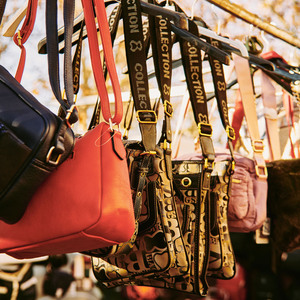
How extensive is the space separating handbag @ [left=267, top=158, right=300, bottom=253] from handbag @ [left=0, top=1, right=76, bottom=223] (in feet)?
1.87

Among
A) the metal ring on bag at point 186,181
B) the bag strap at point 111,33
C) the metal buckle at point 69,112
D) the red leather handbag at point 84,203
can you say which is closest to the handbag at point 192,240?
the metal ring on bag at point 186,181

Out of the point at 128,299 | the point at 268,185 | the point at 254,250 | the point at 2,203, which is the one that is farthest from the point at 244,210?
the point at 2,203

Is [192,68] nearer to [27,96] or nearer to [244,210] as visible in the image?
[244,210]

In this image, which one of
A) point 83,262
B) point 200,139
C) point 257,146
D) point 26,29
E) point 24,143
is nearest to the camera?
point 24,143

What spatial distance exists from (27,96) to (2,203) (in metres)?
0.13

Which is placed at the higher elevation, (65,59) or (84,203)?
(65,59)

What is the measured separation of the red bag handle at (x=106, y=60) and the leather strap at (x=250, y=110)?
1.39 ft

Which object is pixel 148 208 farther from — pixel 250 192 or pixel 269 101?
pixel 269 101

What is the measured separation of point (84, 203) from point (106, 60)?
0.20m

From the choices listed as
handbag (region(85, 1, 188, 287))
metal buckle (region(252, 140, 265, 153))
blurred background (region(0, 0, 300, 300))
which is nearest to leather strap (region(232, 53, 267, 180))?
metal buckle (region(252, 140, 265, 153))

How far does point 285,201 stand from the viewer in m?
0.97

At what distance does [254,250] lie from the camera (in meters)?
1.13

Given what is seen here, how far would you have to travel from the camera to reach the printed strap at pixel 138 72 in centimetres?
73

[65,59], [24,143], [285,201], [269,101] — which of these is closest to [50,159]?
[24,143]
